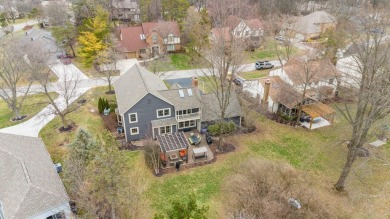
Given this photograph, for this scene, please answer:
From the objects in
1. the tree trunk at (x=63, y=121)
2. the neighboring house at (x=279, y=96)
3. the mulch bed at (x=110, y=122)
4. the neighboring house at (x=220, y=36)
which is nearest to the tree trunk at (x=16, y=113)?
the tree trunk at (x=63, y=121)

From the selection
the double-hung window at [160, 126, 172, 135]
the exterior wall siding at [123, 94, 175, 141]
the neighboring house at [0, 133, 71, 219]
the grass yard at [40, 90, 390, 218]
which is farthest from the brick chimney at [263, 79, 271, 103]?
the neighboring house at [0, 133, 71, 219]

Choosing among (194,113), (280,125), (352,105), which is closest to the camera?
(194,113)

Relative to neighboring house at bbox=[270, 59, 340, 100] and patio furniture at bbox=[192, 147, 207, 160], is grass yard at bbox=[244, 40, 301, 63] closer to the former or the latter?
neighboring house at bbox=[270, 59, 340, 100]

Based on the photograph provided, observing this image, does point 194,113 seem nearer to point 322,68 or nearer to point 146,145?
point 146,145

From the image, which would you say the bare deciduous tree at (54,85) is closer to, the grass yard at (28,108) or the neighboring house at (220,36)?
the grass yard at (28,108)

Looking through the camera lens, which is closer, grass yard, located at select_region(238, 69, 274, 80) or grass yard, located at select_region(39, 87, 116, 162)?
grass yard, located at select_region(39, 87, 116, 162)

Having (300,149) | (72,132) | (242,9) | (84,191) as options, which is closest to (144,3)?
(242,9)
